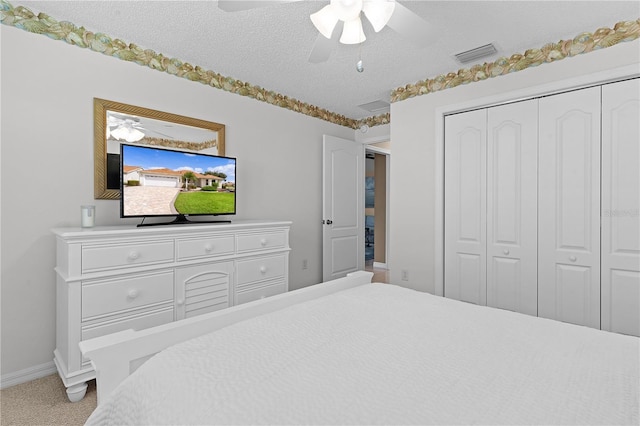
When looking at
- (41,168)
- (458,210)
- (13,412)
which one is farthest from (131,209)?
(458,210)

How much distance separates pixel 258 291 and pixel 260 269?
19 cm

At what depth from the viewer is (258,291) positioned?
9.07 ft

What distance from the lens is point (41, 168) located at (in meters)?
2.15

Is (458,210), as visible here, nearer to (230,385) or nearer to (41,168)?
(230,385)

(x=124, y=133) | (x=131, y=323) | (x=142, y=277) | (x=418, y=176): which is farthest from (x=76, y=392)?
(x=418, y=176)

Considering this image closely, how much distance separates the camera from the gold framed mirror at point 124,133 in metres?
2.38

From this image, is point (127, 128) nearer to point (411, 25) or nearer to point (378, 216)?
point (411, 25)

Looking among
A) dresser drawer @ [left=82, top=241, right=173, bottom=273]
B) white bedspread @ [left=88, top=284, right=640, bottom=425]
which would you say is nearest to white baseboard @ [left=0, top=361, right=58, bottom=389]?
dresser drawer @ [left=82, top=241, right=173, bottom=273]

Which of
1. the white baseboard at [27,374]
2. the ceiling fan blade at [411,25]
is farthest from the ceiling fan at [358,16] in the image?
the white baseboard at [27,374]

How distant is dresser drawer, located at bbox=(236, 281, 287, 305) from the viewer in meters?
2.63

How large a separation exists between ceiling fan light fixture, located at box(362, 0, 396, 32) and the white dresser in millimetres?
1769

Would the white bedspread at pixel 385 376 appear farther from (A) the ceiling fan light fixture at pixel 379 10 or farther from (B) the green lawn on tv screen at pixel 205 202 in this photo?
(B) the green lawn on tv screen at pixel 205 202

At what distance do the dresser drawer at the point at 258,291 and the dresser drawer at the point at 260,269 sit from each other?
0.22 feet

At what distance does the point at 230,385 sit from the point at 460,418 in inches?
20.6
